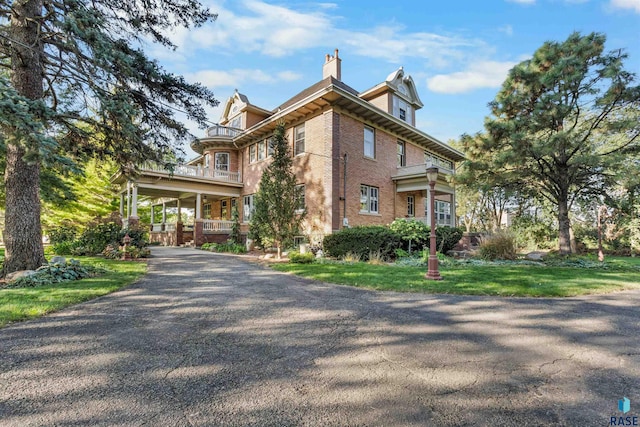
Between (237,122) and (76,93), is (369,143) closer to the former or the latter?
(237,122)

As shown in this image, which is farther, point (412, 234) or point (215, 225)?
point (215, 225)

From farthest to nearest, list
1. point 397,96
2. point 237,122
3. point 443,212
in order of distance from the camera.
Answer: point 237,122
point 443,212
point 397,96

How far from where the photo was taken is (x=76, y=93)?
27.8ft

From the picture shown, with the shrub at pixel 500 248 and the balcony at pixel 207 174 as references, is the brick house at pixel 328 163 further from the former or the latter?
the shrub at pixel 500 248

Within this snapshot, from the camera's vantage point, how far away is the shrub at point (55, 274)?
5863mm

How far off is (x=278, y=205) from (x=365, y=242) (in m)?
3.64

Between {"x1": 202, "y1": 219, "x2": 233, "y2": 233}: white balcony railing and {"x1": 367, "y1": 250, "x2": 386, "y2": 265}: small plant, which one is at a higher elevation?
{"x1": 202, "y1": 219, "x2": 233, "y2": 233}: white balcony railing

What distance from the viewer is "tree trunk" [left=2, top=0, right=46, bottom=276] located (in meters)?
6.57

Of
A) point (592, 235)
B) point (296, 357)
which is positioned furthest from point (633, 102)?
point (296, 357)

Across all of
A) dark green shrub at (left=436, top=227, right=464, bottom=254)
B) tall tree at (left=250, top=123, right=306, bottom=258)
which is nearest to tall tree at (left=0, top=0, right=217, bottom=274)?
tall tree at (left=250, top=123, right=306, bottom=258)

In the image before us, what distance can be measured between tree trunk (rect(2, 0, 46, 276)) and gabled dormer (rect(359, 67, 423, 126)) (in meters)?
15.3

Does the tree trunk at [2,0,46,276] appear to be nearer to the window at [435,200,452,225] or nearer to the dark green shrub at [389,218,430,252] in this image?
the dark green shrub at [389,218,430,252]

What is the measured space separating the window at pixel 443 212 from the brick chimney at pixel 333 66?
10769mm

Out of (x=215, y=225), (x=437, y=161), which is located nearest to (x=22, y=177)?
(x=215, y=225)
